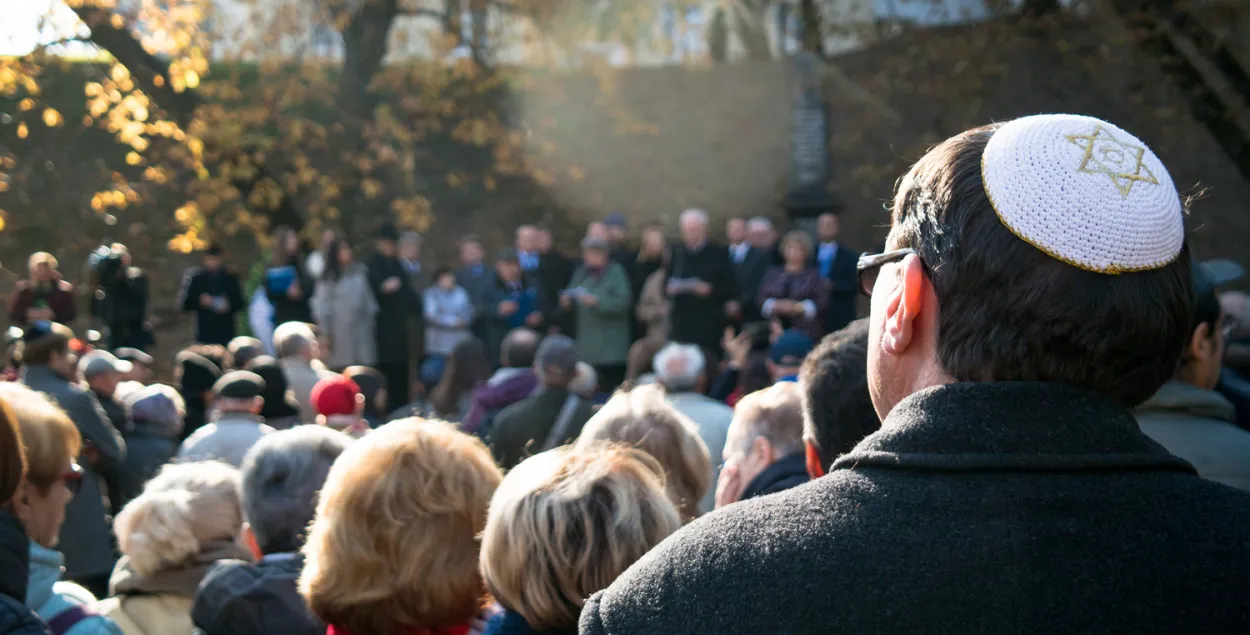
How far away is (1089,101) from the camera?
17094 millimetres

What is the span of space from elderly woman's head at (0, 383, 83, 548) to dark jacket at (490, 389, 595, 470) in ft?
9.23

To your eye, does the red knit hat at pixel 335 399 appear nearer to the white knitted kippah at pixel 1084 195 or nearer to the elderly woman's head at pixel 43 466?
the elderly woman's head at pixel 43 466

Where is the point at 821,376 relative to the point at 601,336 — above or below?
above

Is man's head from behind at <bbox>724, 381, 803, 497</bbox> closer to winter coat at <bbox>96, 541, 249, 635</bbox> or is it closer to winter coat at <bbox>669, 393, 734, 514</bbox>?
winter coat at <bbox>96, 541, 249, 635</bbox>

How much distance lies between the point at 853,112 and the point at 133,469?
43.5ft

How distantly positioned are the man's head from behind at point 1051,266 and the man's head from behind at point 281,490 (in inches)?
99.2

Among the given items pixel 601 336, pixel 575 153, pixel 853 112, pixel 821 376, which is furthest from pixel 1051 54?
pixel 821 376

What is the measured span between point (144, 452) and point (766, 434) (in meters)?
4.14

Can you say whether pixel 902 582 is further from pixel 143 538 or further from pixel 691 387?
pixel 691 387

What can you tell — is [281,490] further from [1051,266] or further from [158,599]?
[1051,266]

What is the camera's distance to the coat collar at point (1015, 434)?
131cm

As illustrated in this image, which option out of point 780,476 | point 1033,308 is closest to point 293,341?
point 780,476

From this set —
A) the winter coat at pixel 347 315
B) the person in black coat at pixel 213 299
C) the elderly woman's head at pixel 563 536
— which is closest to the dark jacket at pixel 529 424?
the elderly woman's head at pixel 563 536

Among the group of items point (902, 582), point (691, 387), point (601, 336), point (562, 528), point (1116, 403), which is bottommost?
point (601, 336)
